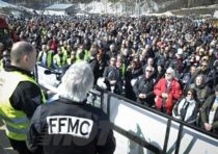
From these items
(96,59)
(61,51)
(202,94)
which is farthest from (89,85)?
(61,51)

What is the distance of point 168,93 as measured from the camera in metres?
8.72

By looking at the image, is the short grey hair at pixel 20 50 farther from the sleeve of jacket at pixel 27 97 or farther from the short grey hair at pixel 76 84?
the short grey hair at pixel 76 84

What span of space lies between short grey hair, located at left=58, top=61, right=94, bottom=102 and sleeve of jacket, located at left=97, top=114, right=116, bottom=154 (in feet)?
0.81

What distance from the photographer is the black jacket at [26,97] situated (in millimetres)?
4266

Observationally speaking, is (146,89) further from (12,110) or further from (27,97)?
(27,97)

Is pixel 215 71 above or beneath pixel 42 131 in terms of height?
beneath

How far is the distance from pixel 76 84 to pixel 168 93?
5.46 meters

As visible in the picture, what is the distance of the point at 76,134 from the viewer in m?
3.43

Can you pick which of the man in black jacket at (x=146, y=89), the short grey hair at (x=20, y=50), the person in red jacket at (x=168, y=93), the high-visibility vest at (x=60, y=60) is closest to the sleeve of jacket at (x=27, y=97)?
the short grey hair at (x=20, y=50)

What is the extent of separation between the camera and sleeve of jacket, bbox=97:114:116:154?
3500mm

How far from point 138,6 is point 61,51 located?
94877mm

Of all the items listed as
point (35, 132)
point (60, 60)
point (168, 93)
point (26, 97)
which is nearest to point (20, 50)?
point (26, 97)

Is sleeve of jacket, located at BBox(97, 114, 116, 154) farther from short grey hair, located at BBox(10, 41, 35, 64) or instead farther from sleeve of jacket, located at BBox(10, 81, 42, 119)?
short grey hair, located at BBox(10, 41, 35, 64)

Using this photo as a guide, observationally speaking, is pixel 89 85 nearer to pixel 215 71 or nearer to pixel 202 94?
pixel 202 94
